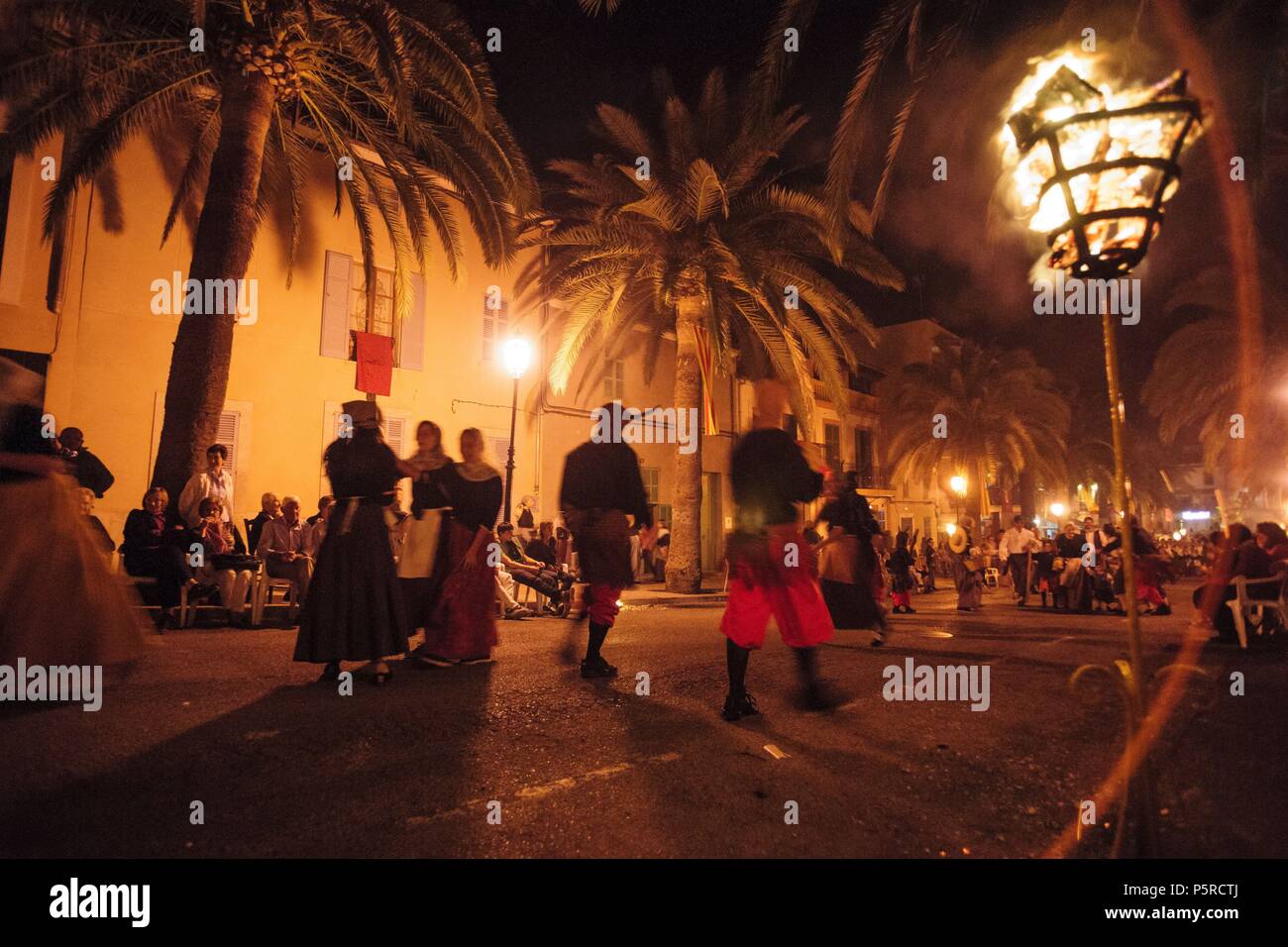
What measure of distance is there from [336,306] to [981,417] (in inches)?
1042

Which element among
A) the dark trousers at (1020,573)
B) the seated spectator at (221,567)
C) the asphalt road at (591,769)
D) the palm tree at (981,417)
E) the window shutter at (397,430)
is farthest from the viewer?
the palm tree at (981,417)

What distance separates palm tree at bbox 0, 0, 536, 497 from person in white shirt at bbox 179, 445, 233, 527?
0.29m

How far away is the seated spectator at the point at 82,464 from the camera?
654 cm

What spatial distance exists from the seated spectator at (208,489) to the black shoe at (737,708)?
7.06 meters

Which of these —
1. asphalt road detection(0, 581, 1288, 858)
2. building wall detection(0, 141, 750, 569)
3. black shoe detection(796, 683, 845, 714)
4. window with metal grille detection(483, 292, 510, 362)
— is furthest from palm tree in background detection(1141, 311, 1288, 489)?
black shoe detection(796, 683, 845, 714)

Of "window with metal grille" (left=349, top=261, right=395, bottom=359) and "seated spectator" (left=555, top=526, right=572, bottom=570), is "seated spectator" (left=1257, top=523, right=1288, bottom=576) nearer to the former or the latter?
"seated spectator" (left=555, top=526, right=572, bottom=570)

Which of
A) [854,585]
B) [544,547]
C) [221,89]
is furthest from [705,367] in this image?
[221,89]

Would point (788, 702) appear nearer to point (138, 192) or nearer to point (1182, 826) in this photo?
point (1182, 826)

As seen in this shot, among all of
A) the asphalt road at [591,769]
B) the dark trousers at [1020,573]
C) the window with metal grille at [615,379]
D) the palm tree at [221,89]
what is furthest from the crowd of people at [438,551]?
the window with metal grille at [615,379]

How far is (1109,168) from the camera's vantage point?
2.29 meters

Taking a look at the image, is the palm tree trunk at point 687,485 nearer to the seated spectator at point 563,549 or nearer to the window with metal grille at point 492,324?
the seated spectator at point 563,549

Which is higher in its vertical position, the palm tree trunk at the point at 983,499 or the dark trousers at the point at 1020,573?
the palm tree trunk at the point at 983,499

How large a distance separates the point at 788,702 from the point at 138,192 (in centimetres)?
1457

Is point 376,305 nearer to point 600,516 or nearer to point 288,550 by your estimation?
point 288,550
